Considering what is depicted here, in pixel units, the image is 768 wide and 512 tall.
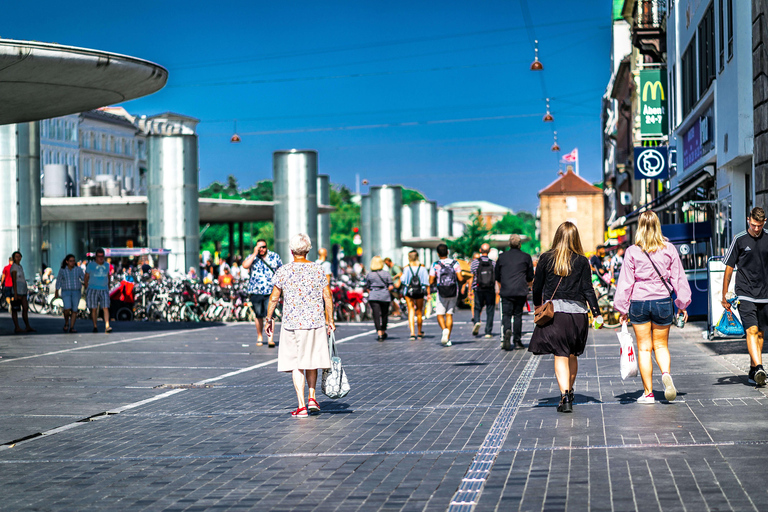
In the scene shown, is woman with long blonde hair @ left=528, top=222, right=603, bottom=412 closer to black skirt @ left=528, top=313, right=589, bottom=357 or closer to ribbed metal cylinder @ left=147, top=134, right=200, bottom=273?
black skirt @ left=528, top=313, right=589, bottom=357

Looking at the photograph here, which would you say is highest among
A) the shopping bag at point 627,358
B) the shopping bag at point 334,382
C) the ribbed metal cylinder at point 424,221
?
the ribbed metal cylinder at point 424,221

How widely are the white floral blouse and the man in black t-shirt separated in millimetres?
3948

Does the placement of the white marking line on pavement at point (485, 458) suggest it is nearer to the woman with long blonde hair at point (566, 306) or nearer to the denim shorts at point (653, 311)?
the woman with long blonde hair at point (566, 306)

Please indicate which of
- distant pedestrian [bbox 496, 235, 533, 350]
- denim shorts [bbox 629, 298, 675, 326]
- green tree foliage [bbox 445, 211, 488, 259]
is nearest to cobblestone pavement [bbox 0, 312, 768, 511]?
denim shorts [bbox 629, 298, 675, 326]

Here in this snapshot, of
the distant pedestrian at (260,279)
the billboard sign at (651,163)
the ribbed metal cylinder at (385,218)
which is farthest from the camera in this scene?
the ribbed metal cylinder at (385,218)

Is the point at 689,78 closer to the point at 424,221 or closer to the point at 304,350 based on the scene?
the point at 304,350

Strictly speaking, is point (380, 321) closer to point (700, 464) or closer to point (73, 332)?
point (73, 332)

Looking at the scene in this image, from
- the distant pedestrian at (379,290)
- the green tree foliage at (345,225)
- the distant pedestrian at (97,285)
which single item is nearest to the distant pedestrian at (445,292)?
the distant pedestrian at (379,290)

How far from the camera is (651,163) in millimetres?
32250

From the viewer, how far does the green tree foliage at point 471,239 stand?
51406 millimetres

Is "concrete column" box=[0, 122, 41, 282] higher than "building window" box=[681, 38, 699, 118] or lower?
lower

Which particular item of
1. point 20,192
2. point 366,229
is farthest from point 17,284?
point 366,229

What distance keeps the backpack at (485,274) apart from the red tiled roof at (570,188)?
11184cm

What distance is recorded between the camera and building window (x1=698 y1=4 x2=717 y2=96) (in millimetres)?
23406
